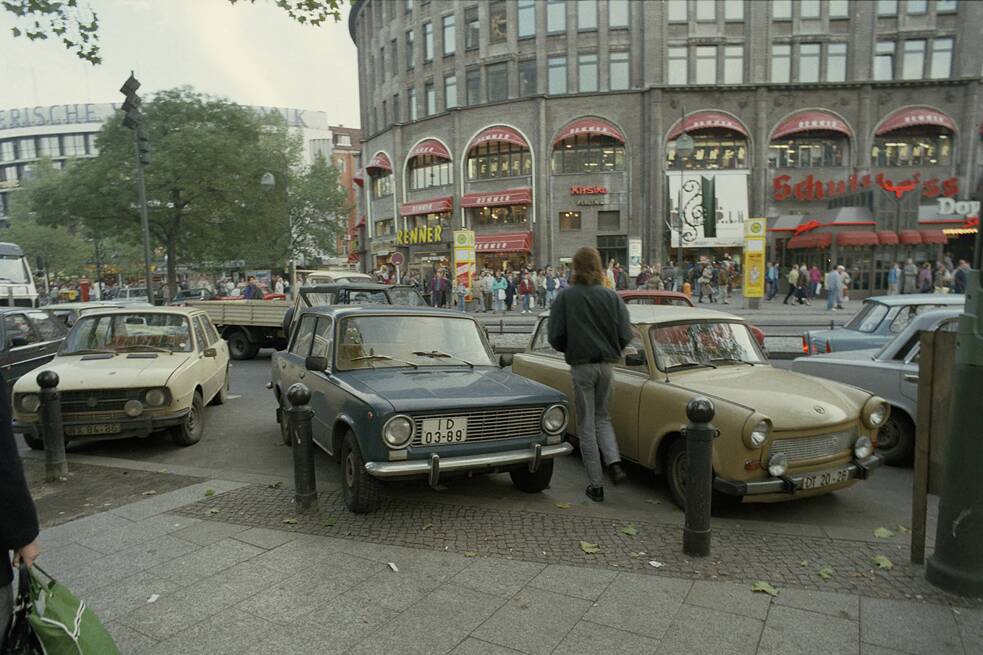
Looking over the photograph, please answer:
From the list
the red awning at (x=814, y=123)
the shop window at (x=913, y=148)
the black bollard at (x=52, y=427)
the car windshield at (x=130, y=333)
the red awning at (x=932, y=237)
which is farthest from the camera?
the shop window at (x=913, y=148)

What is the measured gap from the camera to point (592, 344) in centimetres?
505

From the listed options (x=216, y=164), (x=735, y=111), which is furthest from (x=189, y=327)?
(x=735, y=111)

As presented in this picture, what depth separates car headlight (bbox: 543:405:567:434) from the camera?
493 centimetres

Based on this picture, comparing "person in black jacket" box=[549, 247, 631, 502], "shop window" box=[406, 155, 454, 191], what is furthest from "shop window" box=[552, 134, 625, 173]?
"person in black jacket" box=[549, 247, 631, 502]

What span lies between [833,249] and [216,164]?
2721 cm

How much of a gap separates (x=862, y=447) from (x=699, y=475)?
1.83 metres

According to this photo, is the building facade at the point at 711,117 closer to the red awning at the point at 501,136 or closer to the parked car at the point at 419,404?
the red awning at the point at 501,136

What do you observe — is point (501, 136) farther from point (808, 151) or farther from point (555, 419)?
point (555, 419)

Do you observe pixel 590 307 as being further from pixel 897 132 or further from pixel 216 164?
pixel 897 132

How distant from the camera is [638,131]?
35.1 meters

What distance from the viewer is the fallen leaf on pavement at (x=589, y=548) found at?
4.10 m

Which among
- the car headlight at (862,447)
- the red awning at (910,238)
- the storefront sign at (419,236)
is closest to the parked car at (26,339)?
the car headlight at (862,447)

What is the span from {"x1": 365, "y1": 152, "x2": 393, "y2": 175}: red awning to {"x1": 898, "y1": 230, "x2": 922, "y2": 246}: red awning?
30.9 m

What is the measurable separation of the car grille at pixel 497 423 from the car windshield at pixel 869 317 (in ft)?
20.3
